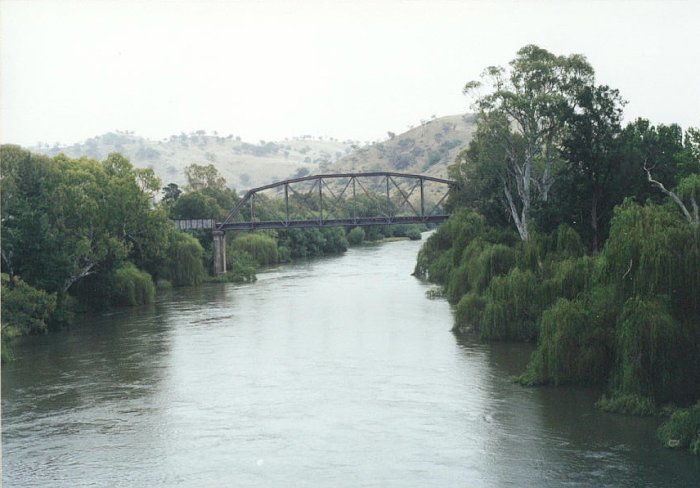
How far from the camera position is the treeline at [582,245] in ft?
89.9

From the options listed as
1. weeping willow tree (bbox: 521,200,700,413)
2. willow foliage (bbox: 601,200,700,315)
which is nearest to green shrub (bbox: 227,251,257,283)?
weeping willow tree (bbox: 521,200,700,413)

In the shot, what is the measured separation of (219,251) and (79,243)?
3490 centimetres

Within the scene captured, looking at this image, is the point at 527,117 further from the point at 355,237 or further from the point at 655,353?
the point at 355,237

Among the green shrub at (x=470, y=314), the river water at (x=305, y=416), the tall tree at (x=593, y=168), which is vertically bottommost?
the river water at (x=305, y=416)

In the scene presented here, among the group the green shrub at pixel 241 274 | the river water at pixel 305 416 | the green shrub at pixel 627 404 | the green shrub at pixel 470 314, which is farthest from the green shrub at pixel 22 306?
the green shrub at pixel 241 274

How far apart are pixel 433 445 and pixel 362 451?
2.05 metres

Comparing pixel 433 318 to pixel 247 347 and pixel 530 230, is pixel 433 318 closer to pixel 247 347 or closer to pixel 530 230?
pixel 530 230

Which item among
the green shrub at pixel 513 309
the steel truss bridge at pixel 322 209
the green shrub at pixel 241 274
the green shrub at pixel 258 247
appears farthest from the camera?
the green shrub at pixel 258 247

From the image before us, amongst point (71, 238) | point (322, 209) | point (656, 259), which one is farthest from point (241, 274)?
point (656, 259)

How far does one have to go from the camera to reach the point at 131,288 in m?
63.2

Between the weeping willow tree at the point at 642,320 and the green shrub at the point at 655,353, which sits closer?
the green shrub at the point at 655,353

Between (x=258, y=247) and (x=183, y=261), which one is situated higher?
(x=258, y=247)

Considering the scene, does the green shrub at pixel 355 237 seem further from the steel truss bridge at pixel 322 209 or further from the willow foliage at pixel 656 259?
the willow foliage at pixel 656 259

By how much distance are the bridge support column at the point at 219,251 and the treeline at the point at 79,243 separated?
553 centimetres
